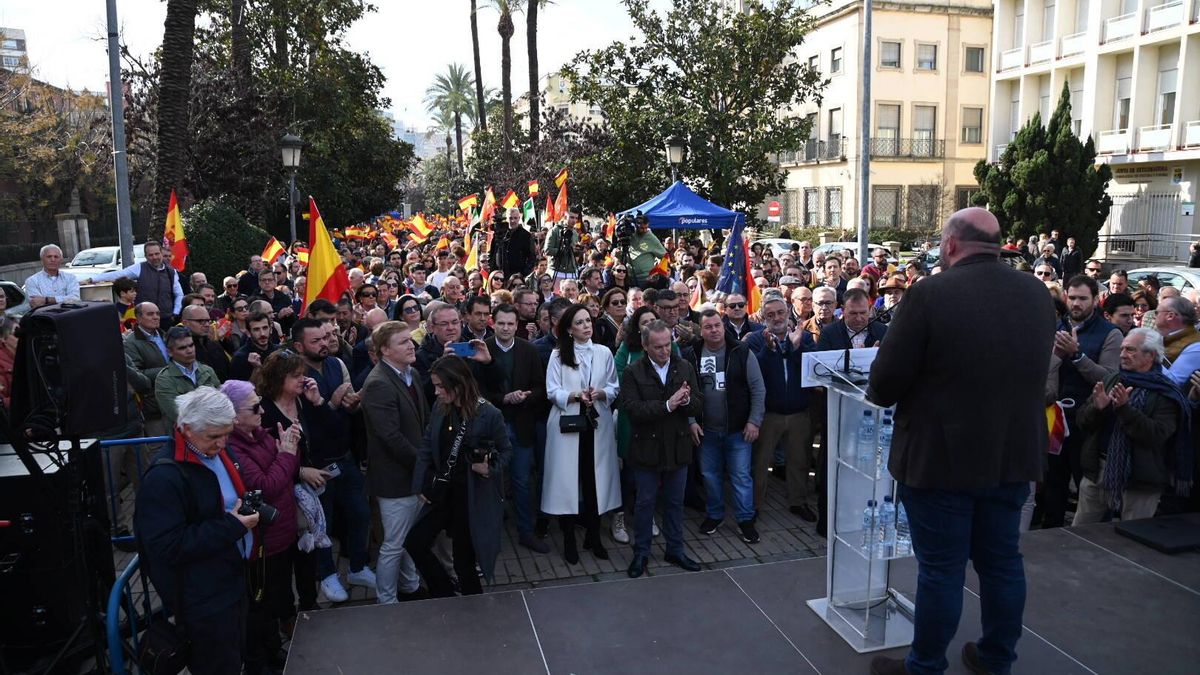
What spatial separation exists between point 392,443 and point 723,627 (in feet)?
7.44

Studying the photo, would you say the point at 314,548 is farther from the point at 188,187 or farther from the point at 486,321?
the point at 188,187

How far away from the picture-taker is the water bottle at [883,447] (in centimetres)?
402

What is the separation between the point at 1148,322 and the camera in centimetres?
753

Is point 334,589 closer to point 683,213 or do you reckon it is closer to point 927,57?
point 683,213

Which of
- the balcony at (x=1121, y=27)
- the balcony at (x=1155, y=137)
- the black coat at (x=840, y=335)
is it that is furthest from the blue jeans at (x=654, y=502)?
the balcony at (x=1121, y=27)

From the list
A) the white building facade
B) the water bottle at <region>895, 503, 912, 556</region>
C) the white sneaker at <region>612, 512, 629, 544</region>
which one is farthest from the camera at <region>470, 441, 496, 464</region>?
the white building facade

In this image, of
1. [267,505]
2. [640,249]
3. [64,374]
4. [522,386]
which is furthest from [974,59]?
[64,374]

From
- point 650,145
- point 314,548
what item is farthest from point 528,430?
point 650,145

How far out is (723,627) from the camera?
174 inches

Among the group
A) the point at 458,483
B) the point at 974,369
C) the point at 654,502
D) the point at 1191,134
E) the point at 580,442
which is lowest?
the point at 654,502

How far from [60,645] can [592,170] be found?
22.1 metres

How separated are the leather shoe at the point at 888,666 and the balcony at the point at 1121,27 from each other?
32.5m

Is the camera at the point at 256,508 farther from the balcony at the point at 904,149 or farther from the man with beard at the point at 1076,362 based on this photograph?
the balcony at the point at 904,149

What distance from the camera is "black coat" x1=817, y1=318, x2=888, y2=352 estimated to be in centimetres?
680
